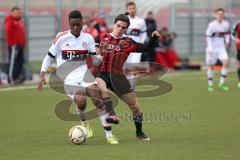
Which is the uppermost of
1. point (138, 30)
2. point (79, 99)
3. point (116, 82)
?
point (116, 82)

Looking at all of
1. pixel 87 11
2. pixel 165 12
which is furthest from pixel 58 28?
pixel 165 12

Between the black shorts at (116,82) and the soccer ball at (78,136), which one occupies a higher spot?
the black shorts at (116,82)

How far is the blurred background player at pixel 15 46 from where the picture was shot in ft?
82.3

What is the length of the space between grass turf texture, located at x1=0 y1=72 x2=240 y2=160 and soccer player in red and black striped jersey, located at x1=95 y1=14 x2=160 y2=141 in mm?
706

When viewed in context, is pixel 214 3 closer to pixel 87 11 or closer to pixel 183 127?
pixel 87 11

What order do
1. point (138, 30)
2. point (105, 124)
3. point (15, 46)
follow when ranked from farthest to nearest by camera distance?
point (15, 46)
point (138, 30)
point (105, 124)

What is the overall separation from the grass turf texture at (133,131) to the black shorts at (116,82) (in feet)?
2.72

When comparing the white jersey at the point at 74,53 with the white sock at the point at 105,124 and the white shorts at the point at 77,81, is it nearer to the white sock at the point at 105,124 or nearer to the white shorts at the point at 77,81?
the white shorts at the point at 77,81

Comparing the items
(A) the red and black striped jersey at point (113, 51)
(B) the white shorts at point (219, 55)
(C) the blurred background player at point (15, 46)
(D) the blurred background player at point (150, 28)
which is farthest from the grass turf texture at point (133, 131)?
(D) the blurred background player at point (150, 28)

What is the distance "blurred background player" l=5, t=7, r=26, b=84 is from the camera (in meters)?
25.1

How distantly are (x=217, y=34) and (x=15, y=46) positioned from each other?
20.7 feet

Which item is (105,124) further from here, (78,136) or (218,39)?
(218,39)

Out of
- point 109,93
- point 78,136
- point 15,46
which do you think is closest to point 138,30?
point 15,46

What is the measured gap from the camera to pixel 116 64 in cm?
1315
